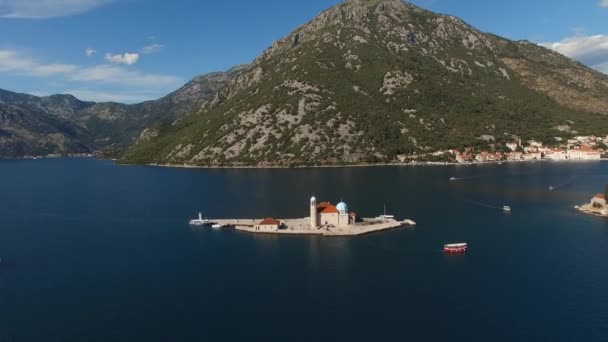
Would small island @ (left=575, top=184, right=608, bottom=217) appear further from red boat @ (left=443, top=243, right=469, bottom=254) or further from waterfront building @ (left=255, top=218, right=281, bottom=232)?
waterfront building @ (left=255, top=218, right=281, bottom=232)

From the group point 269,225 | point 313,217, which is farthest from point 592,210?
point 269,225

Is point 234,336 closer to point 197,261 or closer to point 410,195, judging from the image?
point 197,261

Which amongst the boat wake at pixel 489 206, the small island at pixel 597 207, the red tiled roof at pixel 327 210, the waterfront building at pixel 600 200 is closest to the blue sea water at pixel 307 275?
the boat wake at pixel 489 206

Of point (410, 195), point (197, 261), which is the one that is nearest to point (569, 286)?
point (197, 261)

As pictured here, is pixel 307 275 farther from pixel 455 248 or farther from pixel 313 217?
pixel 313 217

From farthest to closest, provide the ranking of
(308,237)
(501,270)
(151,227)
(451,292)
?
(151,227)
(308,237)
(501,270)
(451,292)

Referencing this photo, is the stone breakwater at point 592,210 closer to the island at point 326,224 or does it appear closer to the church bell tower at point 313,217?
the island at point 326,224
